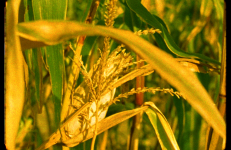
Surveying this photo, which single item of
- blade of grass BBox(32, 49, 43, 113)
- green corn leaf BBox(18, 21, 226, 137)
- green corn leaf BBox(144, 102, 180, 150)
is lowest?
green corn leaf BBox(144, 102, 180, 150)

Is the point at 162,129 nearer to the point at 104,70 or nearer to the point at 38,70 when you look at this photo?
the point at 104,70

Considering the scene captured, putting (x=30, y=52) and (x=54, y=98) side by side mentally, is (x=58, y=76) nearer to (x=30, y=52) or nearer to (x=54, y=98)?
(x=54, y=98)

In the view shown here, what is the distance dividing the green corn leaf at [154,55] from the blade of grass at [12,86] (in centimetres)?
1

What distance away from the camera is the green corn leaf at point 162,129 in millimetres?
507

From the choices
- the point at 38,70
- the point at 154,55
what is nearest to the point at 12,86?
the point at 154,55

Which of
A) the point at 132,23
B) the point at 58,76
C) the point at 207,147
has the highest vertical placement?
the point at 132,23

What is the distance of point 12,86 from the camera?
29 centimetres

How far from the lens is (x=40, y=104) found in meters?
0.58

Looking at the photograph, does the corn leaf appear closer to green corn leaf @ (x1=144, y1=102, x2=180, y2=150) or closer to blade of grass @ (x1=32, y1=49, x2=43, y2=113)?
blade of grass @ (x1=32, y1=49, x2=43, y2=113)

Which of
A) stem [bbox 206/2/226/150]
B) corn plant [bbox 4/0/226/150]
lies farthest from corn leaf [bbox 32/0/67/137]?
stem [bbox 206/2/226/150]

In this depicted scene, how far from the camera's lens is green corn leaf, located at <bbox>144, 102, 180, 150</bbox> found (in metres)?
0.51

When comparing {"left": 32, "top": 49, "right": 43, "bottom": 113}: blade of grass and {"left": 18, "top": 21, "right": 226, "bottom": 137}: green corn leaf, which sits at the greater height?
{"left": 18, "top": 21, "right": 226, "bottom": 137}: green corn leaf

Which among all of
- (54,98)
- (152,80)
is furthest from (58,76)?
(152,80)

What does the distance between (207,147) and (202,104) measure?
0.90ft
